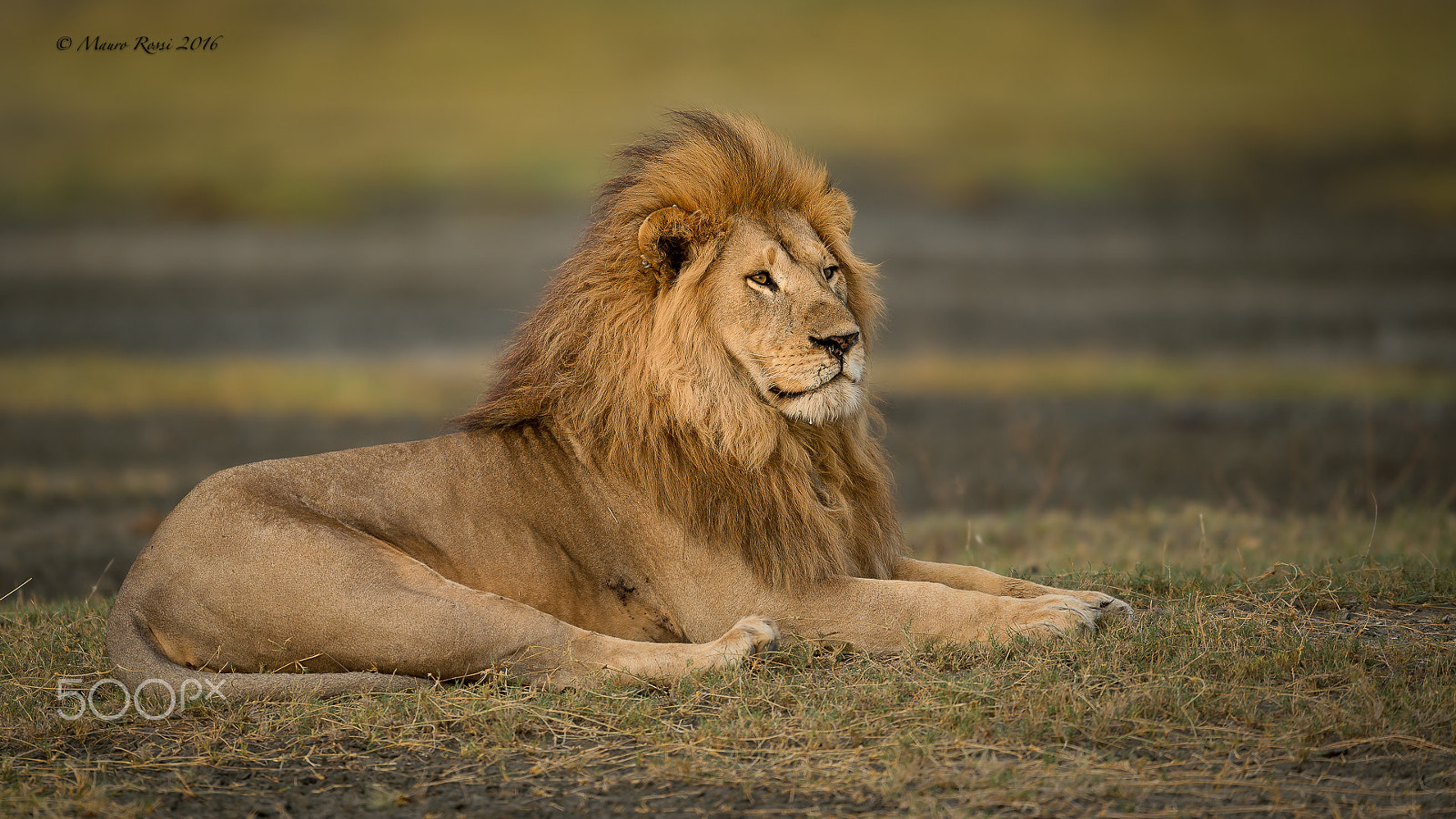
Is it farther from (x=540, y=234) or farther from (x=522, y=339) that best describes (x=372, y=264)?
(x=522, y=339)

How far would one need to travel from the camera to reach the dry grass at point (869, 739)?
360cm

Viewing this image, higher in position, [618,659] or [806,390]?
[806,390]

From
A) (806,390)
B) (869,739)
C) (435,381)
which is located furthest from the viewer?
(435,381)

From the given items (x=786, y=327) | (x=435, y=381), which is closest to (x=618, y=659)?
(x=786, y=327)

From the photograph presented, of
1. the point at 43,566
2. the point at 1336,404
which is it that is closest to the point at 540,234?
the point at 1336,404

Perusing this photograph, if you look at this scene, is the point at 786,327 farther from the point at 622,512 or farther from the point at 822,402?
the point at 622,512

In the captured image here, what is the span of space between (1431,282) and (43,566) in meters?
22.6

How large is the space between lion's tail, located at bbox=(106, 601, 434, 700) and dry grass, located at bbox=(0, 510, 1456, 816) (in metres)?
0.06

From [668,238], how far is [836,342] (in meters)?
0.72

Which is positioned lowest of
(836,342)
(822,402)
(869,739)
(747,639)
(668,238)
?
(869,739)

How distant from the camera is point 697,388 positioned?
4.86 metres

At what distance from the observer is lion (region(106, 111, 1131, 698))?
4449mm

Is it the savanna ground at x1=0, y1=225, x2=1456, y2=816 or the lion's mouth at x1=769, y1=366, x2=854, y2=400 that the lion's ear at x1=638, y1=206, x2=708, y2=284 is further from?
the savanna ground at x1=0, y1=225, x2=1456, y2=816

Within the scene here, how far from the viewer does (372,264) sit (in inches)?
1186
